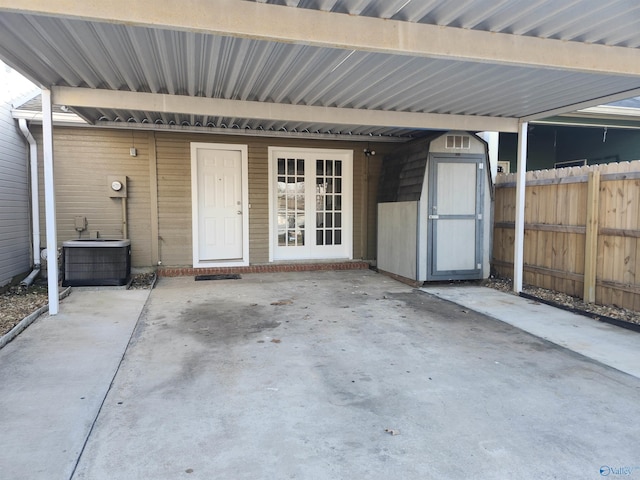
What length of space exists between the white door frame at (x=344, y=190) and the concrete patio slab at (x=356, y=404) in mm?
3135

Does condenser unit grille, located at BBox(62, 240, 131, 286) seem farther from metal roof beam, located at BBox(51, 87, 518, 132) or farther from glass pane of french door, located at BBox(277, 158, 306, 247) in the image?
glass pane of french door, located at BBox(277, 158, 306, 247)

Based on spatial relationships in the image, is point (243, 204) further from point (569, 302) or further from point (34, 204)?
point (569, 302)

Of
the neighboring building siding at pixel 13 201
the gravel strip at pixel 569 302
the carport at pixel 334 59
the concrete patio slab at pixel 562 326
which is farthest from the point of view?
the neighboring building siding at pixel 13 201

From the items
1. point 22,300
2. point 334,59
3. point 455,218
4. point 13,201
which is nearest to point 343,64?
point 334,59

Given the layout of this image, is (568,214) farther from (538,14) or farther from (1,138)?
(1,138)

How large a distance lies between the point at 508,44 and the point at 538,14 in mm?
313

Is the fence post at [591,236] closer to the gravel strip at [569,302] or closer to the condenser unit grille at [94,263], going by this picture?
the gravel strip at [569,302]

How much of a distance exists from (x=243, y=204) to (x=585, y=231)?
16.5 ft

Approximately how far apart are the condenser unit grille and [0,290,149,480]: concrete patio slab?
1.07m

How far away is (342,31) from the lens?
2.79m

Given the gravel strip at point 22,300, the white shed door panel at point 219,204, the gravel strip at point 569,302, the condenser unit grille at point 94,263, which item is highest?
the white shed door panel at point 219,204

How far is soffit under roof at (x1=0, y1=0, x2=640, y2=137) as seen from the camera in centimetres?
284

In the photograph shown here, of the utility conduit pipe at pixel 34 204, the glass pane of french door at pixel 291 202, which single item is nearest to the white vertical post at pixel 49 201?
the utility conduit pipe at pixel 34 204

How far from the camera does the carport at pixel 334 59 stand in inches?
105
